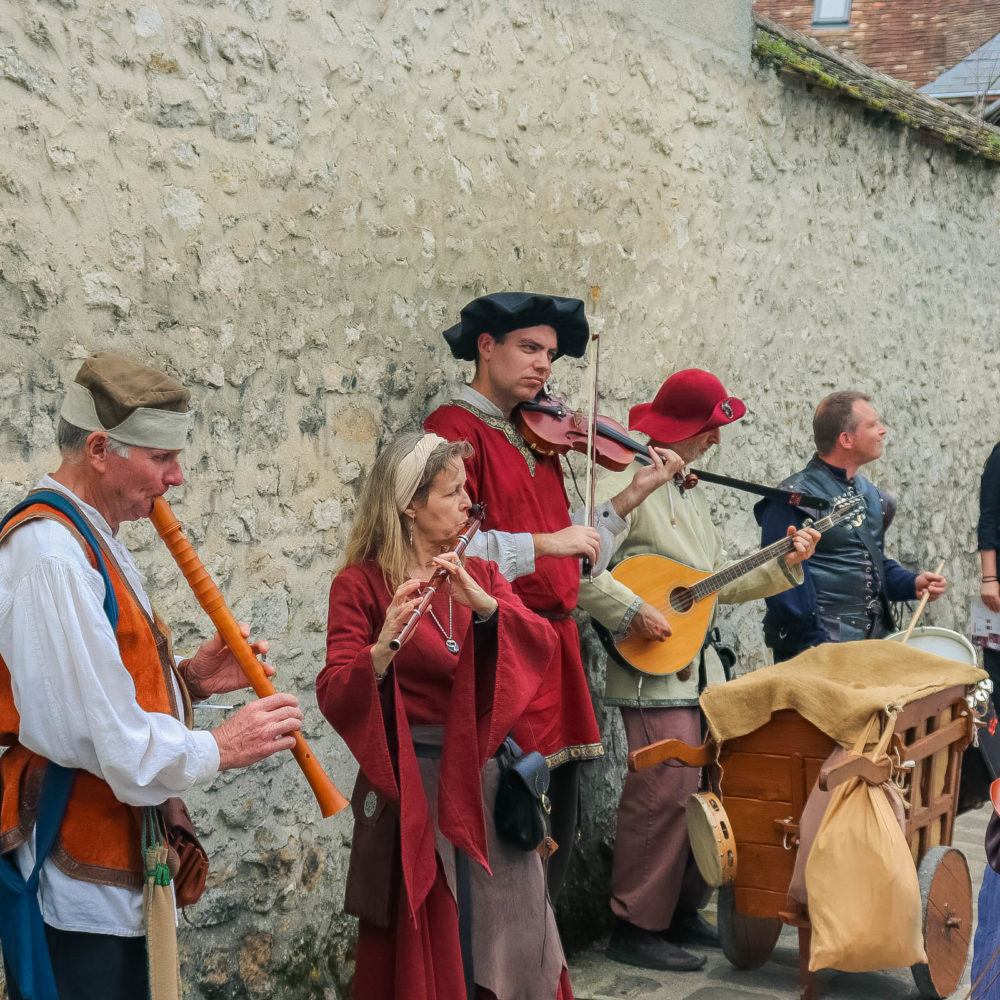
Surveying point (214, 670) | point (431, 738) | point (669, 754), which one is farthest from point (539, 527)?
point (214, 670)

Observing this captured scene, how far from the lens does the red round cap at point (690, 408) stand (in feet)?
15.3

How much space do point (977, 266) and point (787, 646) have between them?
415 centimetres

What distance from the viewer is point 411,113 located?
4227 mm

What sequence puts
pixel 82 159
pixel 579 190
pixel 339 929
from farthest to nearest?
pixel 579 190
pixel 339 929
pixel 82 159

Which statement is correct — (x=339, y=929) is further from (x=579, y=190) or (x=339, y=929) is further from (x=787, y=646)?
(x=579, y=190)

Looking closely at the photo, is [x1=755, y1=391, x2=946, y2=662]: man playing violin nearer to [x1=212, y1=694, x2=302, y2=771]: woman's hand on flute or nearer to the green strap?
[x1=212, y1=694, x2=302, y2=771]: woman's hand on flute

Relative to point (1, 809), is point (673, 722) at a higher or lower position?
lower

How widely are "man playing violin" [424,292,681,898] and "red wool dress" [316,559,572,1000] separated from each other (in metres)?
0.72

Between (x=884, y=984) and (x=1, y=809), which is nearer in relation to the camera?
(x=1, y=809)

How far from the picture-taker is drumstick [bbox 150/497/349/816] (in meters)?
2.49

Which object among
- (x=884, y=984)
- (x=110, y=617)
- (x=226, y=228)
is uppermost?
(x=226, y=228)

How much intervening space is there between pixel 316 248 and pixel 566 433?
3.04 ft

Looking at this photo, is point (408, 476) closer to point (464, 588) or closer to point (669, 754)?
point (464, 588)

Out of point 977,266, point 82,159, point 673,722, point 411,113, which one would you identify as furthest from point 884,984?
point 977,266
